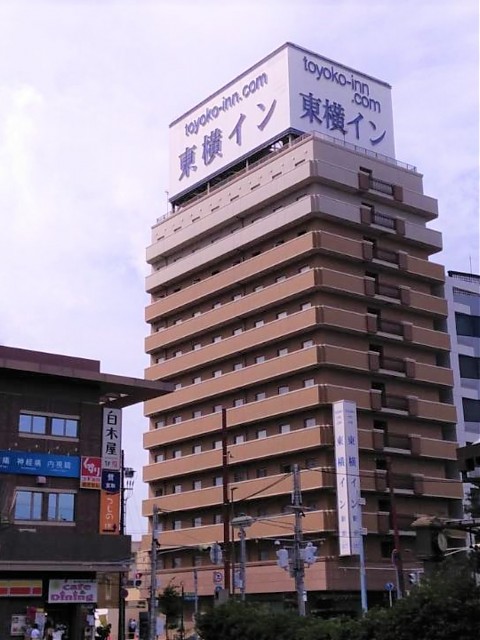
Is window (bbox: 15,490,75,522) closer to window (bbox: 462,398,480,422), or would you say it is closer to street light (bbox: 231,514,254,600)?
street light (bbox: 231,514,254,600)

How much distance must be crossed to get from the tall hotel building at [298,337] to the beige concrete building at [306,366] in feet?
0.49

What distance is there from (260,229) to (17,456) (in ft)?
104

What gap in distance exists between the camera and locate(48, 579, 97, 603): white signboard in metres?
38.5

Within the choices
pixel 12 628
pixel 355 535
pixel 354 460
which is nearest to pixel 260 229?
pixel 354 460

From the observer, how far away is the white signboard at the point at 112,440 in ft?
137

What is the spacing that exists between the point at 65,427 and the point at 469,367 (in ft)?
127

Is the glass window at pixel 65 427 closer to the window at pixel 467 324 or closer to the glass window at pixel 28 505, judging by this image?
the glass window at pixel 28 505

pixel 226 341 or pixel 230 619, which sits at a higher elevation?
pixel 226 341

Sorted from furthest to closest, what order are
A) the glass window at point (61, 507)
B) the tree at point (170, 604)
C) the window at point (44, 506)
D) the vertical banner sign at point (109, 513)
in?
the tree at point (170, 604) < the vertical banner sign at point (109, 513) < the glass window at point (61, 507) < the window at point (44, 506)

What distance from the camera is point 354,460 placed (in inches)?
2154

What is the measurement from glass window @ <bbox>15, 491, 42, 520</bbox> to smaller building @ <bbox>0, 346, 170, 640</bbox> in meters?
0.05

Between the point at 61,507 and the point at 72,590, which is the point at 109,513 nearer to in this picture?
the point at 61,507

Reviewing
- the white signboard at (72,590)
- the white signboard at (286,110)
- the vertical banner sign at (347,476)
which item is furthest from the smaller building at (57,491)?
the white signboard at (286,110)

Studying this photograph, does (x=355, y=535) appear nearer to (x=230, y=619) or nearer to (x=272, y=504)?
(x=272, y=504)
